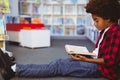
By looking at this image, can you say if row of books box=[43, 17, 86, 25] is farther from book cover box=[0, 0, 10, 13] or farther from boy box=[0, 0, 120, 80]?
boy box=[0, 0, 120, 80]

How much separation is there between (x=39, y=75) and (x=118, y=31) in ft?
2.26

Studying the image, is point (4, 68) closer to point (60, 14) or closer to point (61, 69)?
point (61, 69)

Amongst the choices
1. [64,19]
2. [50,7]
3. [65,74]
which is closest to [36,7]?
[50,7]

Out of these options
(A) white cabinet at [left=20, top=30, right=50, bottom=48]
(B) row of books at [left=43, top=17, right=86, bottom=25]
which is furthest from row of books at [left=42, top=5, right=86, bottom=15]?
(A) white cabinet at [left=20, top=30, right=50, bottom=48]

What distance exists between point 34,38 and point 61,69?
6.67ft

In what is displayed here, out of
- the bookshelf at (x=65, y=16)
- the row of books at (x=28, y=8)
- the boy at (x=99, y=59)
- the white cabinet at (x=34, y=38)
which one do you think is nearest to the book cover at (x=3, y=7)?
the white cabinet at (x=34, y=38)

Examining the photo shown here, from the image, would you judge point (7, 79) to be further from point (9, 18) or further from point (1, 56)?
point (9, 18)

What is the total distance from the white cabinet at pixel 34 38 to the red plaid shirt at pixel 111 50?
2.23 metres

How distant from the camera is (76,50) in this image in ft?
6.14

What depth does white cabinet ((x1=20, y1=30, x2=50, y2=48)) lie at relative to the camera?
3955 millimetres

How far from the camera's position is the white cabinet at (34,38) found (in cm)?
396

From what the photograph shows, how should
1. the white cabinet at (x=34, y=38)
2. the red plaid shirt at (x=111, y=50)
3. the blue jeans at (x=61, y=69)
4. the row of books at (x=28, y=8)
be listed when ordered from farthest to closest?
the row of books at (x=28, y=8) < the white cabinet at (x=34, y=38) < the blue jeans at (x=61, y=69) < the red plaid shirt at (x=111, y=50)

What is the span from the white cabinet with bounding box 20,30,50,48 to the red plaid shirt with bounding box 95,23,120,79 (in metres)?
2.23

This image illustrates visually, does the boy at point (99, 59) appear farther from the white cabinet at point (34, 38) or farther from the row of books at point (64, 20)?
the row of books at point (64, 20)
